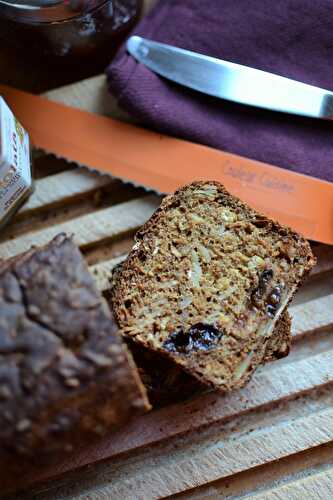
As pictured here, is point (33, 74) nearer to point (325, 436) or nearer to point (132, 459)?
point (132, 459)

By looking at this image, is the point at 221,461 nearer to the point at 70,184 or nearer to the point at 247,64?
the point at 70,184

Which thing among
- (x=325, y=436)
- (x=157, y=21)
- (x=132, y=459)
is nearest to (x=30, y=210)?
(x=157, y=21)

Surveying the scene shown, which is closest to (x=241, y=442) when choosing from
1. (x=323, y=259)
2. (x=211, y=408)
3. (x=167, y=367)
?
(x=211, y=408)

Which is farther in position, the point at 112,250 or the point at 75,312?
the point at 112,250

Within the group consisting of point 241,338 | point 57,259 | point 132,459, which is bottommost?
point 132,459

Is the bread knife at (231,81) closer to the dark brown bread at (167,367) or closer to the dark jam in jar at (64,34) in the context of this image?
the dark jam in jar at (64,34)

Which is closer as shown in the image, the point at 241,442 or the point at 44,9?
the point at 44,9

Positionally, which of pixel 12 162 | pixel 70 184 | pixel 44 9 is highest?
pixel 44 9

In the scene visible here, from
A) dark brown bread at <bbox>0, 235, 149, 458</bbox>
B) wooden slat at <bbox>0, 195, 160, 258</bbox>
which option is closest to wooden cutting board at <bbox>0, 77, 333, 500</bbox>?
wooden slat at <bbox>0, 195, 160, 258</bbox>

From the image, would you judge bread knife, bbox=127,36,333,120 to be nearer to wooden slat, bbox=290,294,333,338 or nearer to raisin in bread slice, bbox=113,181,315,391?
raisin in bread slice, bbox=113,181,315,391
